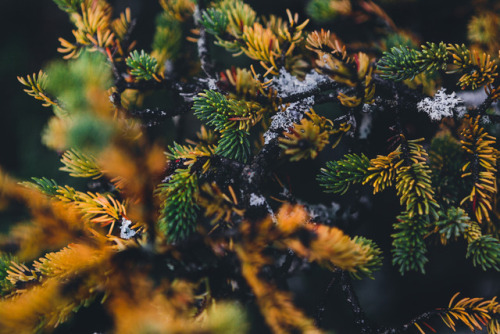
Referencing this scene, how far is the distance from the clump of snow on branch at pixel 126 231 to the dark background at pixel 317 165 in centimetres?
21

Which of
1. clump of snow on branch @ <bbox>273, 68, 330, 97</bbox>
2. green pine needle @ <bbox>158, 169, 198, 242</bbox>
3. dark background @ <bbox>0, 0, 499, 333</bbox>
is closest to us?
green pine needle @ <bbox>158, 169, 198, 242</bbox>

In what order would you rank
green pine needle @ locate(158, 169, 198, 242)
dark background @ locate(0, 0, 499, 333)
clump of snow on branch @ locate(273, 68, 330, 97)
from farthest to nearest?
dark background @ locate(0, 0, 499, 333) → clump of snow on branch @ locate(273, 68, 330, 97) → green pine needle @ locate(158, 169, 198, 242)

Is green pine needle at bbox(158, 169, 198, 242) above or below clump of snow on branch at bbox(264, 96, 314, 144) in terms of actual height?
below

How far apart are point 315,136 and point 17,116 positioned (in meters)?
1.17

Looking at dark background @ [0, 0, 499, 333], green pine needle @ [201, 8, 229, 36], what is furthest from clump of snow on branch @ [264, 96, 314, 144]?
dark background @ [0, 0, 499, 333]

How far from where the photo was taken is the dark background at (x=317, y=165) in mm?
801

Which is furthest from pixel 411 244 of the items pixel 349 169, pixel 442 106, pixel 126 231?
pixel 126 231

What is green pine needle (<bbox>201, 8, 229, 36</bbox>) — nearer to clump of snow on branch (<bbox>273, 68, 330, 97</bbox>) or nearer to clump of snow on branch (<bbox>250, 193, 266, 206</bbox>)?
clump of snow on branch (<bbox>273, 68, 330, 97</bbox>)

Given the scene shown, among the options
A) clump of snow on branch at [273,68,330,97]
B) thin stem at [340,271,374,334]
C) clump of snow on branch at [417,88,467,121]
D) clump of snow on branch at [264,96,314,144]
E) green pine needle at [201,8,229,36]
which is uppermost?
green pine needle at [201,8,229,36]

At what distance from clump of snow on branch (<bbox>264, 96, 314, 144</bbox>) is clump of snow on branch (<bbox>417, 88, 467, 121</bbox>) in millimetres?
197

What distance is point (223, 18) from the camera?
1.61ft

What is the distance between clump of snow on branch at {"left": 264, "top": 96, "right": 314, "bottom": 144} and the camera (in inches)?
17.9

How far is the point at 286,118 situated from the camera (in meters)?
0.46

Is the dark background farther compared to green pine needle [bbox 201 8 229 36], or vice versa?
the dark background
